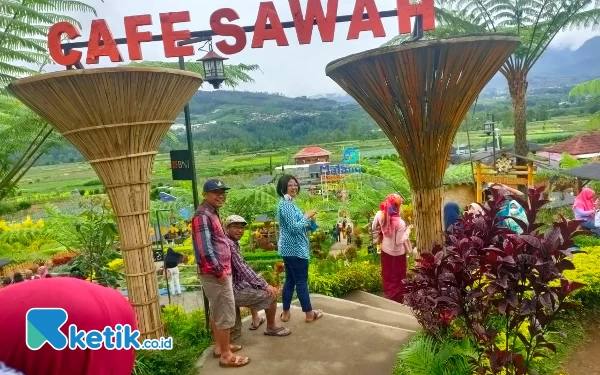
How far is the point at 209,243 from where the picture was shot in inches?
120

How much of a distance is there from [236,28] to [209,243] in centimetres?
162

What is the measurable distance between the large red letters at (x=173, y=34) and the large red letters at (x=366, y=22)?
3.92 ft

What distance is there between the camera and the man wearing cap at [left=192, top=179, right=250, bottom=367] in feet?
10.0

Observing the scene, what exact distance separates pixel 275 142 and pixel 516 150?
146 feet

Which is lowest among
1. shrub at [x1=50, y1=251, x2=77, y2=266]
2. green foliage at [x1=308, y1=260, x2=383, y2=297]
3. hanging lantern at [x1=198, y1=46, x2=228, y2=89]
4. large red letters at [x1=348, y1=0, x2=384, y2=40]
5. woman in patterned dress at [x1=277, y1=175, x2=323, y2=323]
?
shrub at [x1=50, y1=251, x2=77, y2=266]

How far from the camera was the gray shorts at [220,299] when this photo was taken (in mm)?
3148

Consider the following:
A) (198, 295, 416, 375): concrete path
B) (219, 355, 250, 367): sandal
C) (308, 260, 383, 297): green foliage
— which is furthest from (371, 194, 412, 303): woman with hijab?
(219, 355, 250, 367): sandal

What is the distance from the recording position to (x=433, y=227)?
143 inches

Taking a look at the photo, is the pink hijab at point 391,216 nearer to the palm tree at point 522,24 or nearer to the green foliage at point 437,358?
the green foliage at point 437,358

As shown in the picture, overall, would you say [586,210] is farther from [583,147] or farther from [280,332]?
[583,147]

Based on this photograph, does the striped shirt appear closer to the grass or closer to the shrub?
the shrub

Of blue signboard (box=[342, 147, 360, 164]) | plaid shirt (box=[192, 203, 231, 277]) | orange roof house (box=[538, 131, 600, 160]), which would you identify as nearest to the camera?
plaid shirt (box=[192, 203, 231, 277])

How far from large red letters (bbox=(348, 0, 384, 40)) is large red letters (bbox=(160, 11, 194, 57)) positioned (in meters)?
1.20

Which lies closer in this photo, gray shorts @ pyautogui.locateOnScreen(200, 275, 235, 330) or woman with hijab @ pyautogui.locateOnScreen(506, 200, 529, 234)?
gray shorts @ pyautogui.locateOnScreen(200, 275, 235, 330)
